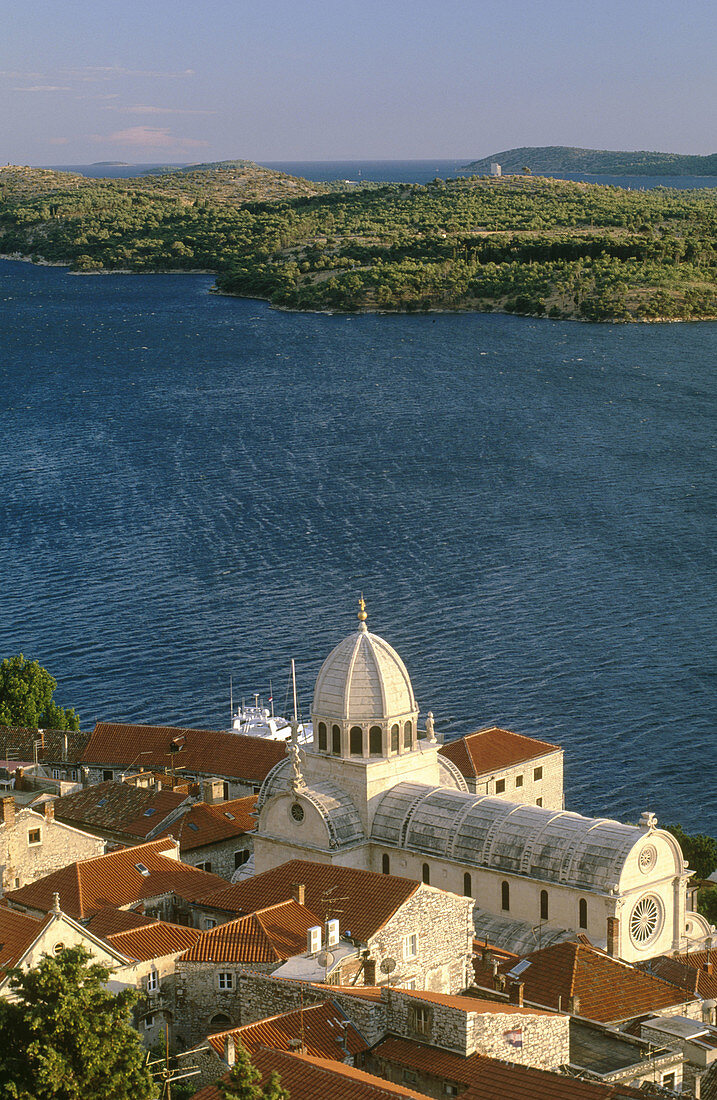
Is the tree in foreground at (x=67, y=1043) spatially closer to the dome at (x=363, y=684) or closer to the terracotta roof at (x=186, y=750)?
the dome at (x=363, y=684)

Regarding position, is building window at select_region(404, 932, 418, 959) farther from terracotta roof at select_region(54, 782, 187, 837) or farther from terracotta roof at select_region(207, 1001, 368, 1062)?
terracotta roof at select_region(54, 782, 187, 837)

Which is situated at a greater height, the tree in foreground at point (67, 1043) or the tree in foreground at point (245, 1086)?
the tree in foreground at point (245, 1086)

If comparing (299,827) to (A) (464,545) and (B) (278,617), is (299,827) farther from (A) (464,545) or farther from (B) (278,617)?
(A) (464,545)

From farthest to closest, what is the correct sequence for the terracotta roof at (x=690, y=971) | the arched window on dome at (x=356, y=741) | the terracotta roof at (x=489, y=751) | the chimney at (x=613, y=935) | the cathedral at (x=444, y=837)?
the terracotta roof at (x=489, y=751), the arched window on dome at (x=356, y=741), the cathedral at (x=444, y=837), the chimney at (x=613, y=935), the terracotta roof at (x=690, y=971)

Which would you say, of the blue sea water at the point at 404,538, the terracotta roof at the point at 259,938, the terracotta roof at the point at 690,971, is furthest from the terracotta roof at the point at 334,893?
the blue sea water at the point at 404,538

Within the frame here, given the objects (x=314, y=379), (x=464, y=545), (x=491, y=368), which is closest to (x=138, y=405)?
(x=314, y=379)

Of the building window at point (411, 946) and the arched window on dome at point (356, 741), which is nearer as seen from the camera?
the building window at point (411, 946)

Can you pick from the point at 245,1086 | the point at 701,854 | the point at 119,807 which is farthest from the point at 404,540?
the point at 245,1086

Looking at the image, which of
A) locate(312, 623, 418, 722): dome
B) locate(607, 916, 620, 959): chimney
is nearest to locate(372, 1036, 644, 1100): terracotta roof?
locate(607, 916, 620, 959): chimney

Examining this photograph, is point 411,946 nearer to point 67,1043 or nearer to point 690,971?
point 690,971
